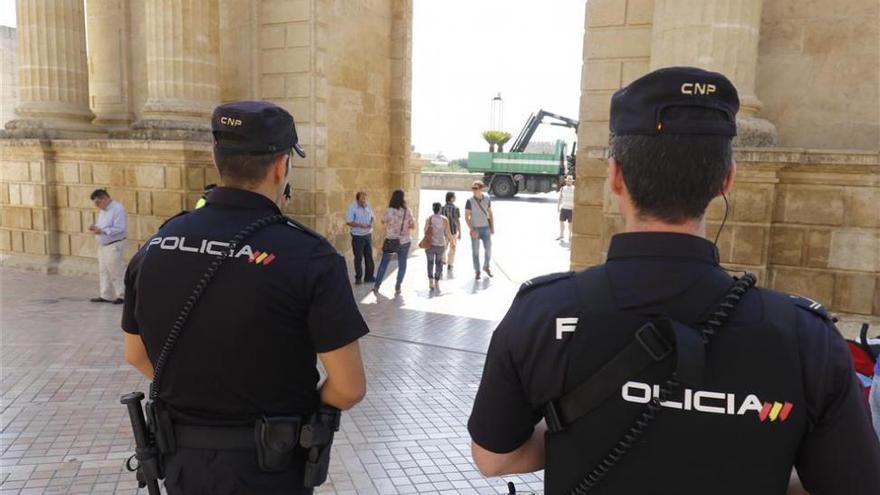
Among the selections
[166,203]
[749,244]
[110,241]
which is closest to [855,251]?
[749,244]

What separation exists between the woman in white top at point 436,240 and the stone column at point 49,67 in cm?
626

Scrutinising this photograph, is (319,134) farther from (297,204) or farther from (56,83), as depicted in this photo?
(56,83)

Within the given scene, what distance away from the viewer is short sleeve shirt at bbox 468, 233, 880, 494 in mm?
1148

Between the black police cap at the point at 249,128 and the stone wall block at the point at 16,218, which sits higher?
the black police cap at the point at 249,128

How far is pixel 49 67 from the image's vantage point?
1034 centimetres

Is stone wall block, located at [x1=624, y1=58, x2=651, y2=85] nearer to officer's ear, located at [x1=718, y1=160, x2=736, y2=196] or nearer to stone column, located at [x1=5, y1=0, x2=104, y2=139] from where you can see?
officer's ear, located at [x1=718, y1=160, x2=736, y2=196]

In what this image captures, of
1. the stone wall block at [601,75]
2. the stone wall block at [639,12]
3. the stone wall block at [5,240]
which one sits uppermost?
the stone wall block at [639,12]

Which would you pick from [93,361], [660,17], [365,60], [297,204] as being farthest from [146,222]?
[660,17]

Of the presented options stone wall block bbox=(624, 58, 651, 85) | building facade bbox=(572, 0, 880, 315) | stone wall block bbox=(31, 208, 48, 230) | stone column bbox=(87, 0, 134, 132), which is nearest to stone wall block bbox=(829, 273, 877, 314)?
building facade bbox=(572, 0, 880, 315)

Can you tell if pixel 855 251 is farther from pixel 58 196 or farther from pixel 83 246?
pixel 58 196

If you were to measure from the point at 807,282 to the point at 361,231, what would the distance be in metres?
6.37

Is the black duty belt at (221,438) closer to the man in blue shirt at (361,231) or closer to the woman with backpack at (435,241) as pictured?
the woman with backpack at (435,241)

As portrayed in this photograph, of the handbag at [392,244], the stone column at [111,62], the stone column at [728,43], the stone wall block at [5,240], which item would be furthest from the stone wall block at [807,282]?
the stone wall block at [5,240]

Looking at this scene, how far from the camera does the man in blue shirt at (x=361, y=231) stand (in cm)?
992
